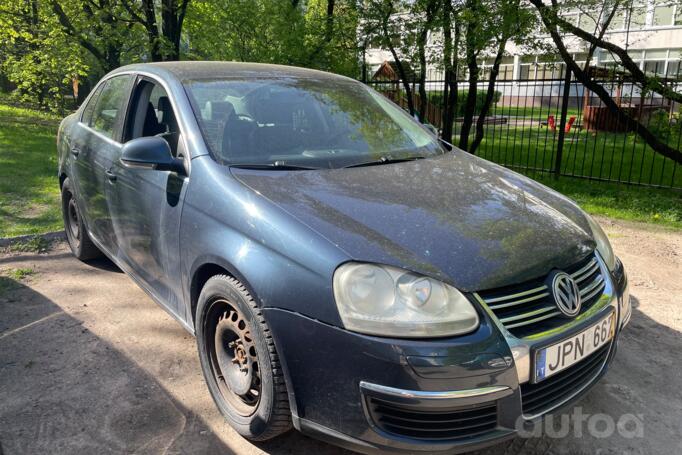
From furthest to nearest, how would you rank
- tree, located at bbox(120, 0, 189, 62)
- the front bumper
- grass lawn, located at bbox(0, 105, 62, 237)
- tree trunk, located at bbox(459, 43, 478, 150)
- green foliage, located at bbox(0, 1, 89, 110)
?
green foliage, located at bbox(0, 1, 89, 110)
tree, located at bbox(120, 0, 189, 62)
tree trunk, located at bbox(459, 43, 478, 150)
grass lawn, located at bbox(0, 105, 62, 237)
the front bumper

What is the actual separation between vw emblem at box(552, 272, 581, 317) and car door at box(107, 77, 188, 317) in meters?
1.75

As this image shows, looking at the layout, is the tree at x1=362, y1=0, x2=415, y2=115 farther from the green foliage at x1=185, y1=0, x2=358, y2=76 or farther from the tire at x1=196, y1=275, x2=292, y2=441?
the tire at x1=196, y1=275, x2=292, y2=441

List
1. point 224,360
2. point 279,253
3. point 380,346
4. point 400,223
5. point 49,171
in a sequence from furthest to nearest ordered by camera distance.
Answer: point 49,171
point 224,360
point 400,223
point 279,253
point 380,346

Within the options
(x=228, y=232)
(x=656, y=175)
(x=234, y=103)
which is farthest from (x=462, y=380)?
(x=656, y=175)

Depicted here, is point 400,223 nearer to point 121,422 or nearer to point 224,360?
point 224,360

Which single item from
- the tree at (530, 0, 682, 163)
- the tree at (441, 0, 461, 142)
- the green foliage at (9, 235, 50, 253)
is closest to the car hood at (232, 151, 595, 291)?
the green foliage at (9, 235, 50, 253)

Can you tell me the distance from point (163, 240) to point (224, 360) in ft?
2.48

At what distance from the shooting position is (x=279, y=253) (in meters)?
2.11

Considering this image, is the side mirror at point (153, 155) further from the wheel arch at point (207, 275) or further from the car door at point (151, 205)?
the wheel arch at point (207, 275)

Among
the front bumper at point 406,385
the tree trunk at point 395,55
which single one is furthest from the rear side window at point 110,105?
the tree trunk at point 395,55

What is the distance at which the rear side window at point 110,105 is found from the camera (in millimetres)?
3652

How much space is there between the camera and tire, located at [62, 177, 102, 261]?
4.39 meters

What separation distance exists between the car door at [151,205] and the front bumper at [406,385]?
1.02 meters

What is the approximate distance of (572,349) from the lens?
2.12 meters
